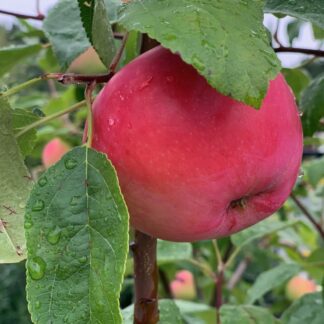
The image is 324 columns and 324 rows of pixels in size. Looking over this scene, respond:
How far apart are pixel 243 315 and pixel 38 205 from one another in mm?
493

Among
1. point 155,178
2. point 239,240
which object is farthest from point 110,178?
point 239,240

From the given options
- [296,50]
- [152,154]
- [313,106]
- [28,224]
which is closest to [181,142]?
[152,154]

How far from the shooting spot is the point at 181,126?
491mm

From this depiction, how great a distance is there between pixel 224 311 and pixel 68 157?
48cm

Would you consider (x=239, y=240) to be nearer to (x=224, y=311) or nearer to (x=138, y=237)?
(x=224, y=311)

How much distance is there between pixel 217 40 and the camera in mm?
436

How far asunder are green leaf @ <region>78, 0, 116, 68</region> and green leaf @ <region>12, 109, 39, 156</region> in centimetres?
10

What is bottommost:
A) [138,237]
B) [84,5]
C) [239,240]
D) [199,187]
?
[239,240]

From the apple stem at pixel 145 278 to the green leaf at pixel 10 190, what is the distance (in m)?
0.12

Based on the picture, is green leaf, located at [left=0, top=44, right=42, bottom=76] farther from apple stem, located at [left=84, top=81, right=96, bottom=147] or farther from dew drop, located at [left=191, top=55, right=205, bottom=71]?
dew drop, located at [left=191, top=55, right=205, bottom=71]

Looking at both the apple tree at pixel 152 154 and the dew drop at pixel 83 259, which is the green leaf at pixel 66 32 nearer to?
the apple tree at pixel 152 154

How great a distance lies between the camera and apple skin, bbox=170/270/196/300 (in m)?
1.65

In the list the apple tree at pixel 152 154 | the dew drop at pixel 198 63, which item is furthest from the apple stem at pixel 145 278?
the dew drop at pixel 198 63

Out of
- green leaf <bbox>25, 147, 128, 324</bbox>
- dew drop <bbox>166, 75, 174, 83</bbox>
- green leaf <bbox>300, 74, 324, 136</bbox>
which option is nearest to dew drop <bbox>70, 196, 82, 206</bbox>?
green leaf <bbox>25, 147, 128, 324</bbox>
